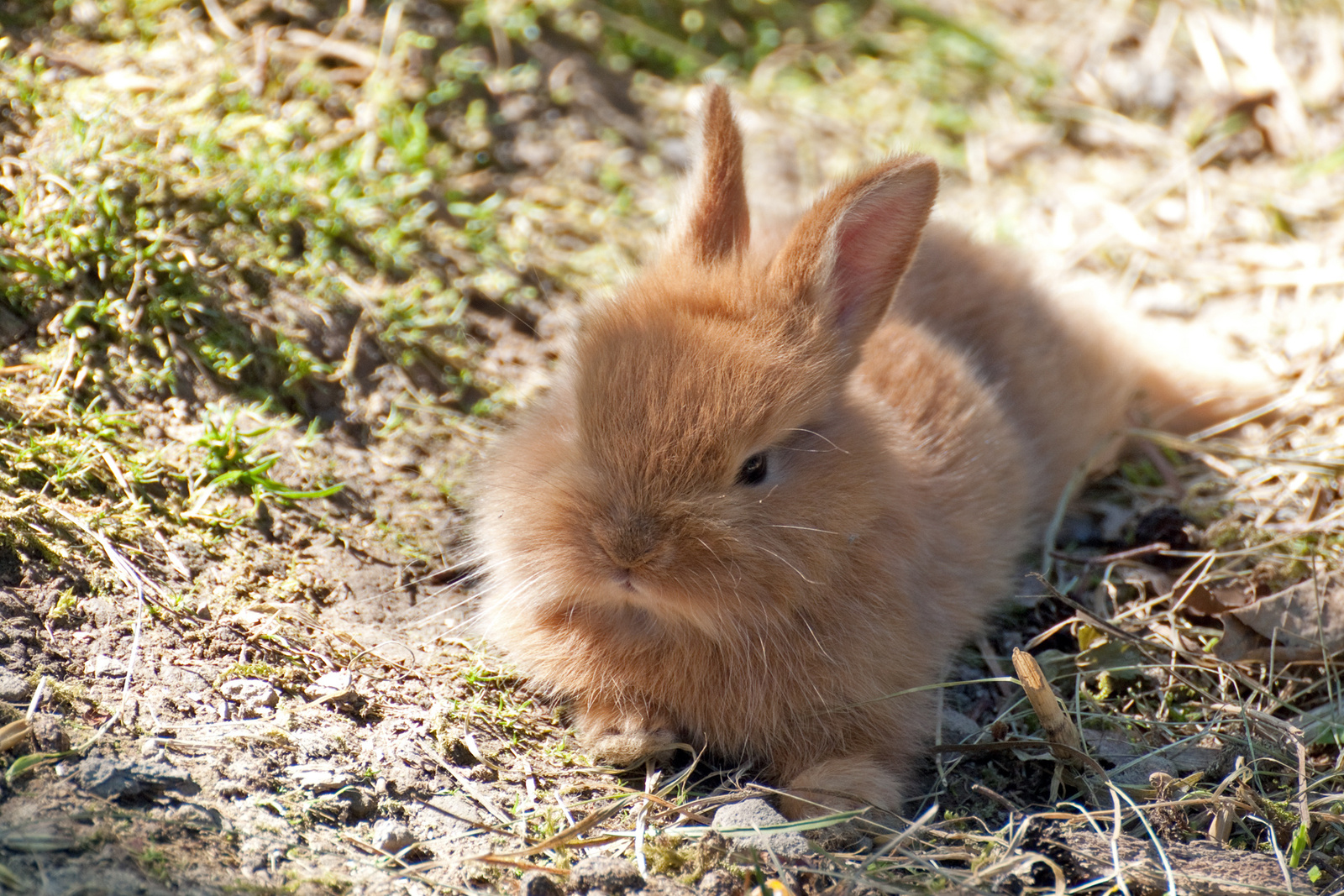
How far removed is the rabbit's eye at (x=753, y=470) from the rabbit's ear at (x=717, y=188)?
75 centimetres

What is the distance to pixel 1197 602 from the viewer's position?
4.04 m

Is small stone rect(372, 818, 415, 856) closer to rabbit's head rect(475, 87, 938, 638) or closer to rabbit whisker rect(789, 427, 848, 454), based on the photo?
rabbit's head rect(475, 87, 938, 638)

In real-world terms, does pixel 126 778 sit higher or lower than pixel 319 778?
higher

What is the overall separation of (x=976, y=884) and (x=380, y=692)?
1809 millimetres

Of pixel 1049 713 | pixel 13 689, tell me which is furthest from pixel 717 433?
pixel 13 689

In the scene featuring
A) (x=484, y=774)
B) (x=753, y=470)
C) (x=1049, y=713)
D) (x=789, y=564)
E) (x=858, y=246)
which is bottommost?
(x=484, y=774)

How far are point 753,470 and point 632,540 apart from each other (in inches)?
19.0

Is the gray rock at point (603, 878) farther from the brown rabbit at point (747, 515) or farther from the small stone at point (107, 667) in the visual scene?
the small stone at point (107, 667)

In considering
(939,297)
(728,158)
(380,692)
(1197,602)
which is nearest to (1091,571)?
(1197,602)

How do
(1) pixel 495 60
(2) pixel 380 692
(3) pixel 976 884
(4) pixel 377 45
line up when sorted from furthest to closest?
(1) pixel 495 60 < (4) pixel 377 45 < (2) pixel 380 692 < (3) pixel 976 884

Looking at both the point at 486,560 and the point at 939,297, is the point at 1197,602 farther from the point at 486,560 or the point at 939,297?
the point at 486,560

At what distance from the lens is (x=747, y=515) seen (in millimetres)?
2984

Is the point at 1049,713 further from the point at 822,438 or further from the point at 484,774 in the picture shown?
the point at 484,774

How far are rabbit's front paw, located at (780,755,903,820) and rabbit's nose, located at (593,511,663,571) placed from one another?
0.84 m
